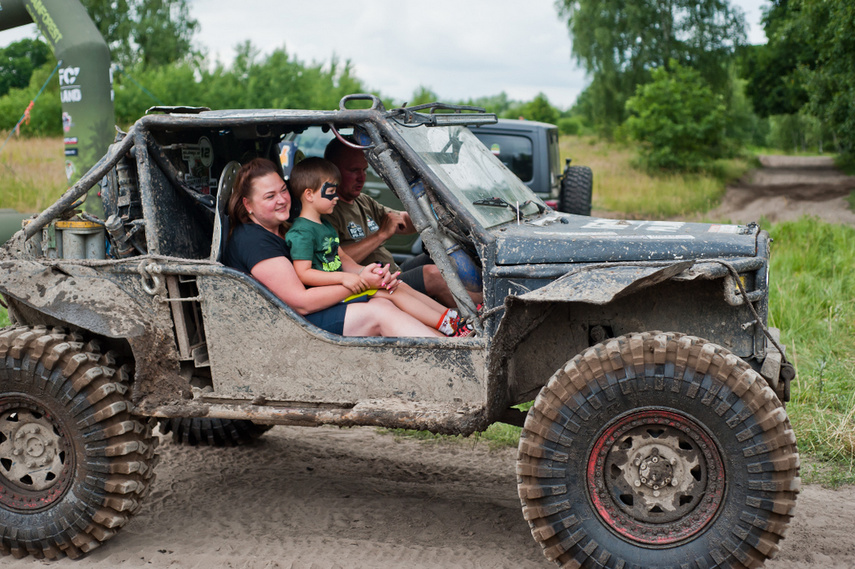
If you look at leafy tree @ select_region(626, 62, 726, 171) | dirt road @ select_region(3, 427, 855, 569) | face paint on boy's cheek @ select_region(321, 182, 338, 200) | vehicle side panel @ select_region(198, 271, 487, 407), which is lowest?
dirt road @ select_region(3, 427, 855, 569)

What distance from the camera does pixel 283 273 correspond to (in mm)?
3656

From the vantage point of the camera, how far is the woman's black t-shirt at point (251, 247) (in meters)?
3.69

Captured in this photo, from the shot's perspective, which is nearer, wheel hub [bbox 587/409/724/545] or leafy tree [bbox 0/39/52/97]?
wheel hub [bbox 587/409/724/545]

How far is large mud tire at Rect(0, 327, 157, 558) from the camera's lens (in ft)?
11.8

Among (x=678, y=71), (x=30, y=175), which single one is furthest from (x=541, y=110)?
(x=30, y=175)

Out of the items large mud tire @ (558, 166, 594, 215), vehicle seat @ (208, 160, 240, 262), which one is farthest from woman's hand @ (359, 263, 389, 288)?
large mud tire @ (558, 166, 594, 215)

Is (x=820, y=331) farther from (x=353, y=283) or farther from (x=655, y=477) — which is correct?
(x=353, y=283)

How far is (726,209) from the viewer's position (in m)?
19.3

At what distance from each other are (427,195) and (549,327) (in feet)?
2.54

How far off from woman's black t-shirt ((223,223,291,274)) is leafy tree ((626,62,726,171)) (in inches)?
887

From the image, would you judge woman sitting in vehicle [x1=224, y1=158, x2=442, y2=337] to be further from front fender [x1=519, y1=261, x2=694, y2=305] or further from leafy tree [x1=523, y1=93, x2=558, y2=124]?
leafy tree [x1=523, y1=93, x2=558, y2=124]

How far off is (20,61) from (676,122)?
2700 cm

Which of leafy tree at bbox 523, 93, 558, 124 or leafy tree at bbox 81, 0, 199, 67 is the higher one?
leafy tree at bbox 81, 0, 199, 67

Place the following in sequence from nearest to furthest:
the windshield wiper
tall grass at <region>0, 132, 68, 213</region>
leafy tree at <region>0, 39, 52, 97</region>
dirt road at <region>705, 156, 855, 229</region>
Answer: the windshield wiper
tall grass at <region>0, 132, 68, 213</region>
dirt road at <region>705, 156, 855, 229</region>
leafy tree at <region>0, 39, 52, 97</region>
